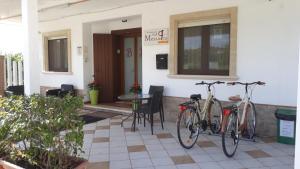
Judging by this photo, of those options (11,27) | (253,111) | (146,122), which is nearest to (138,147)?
(146,122)

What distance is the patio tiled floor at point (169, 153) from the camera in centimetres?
354

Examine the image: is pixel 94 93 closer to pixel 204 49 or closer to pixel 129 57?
pixel 129 57

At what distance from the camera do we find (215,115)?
5.19 m

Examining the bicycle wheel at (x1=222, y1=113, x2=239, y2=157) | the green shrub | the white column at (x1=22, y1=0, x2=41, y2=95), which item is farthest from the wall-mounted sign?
the green shrub

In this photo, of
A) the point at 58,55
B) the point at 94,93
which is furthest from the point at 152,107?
the point at 58,55

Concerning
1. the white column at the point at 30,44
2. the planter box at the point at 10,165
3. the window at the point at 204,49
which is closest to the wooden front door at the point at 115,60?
the window at the point at 204,49

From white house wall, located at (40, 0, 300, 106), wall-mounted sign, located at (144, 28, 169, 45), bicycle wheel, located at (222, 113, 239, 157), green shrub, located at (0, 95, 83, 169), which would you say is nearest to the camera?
green shrub, located at (0, 95, 83, 169)

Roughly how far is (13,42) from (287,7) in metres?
10.5

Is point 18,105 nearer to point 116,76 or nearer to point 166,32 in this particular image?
point 166,32

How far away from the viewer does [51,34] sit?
333 inches

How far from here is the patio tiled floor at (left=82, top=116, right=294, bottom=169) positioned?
3545 millimetres

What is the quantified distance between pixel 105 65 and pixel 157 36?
2.48 meters

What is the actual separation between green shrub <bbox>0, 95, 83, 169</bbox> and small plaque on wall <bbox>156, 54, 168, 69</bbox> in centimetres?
342

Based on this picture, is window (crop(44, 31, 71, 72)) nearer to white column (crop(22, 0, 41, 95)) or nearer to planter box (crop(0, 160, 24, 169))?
white column (crop(22, 0, 41, 95))
